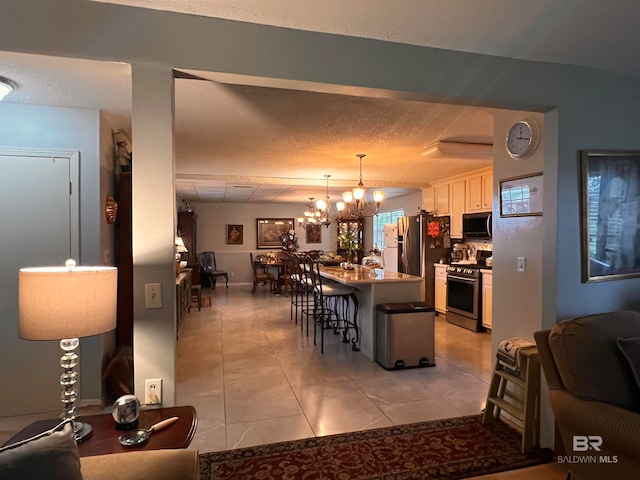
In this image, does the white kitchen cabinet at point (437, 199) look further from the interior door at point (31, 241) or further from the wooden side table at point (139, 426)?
the wooden side table at point (139, 426)

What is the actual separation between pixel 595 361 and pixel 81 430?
7.37 feet

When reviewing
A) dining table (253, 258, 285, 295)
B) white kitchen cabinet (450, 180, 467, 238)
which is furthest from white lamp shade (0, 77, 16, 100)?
dining table (253, 258, 285, 295)

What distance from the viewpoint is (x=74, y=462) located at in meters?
0.96

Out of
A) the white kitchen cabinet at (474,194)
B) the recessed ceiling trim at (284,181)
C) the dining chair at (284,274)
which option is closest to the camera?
the white kitchen cabinet at (474,194)

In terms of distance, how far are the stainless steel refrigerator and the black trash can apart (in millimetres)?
2413

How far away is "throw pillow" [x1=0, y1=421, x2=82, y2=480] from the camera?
2.82ft

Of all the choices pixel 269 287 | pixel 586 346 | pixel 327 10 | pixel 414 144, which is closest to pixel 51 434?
pixel 327 10

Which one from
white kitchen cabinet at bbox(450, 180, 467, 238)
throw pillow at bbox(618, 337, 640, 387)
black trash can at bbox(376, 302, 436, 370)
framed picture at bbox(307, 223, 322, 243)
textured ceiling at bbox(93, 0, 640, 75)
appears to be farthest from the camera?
framed picture at bbox(307, 223, 322, 243)

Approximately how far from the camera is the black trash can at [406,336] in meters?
3.65

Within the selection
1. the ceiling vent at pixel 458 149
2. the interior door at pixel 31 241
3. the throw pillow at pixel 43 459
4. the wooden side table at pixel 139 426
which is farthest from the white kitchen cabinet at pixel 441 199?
the throw pillow at pixel 43 459

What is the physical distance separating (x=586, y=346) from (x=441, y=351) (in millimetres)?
2673

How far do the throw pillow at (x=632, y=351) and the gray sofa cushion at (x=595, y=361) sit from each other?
0.07 feet

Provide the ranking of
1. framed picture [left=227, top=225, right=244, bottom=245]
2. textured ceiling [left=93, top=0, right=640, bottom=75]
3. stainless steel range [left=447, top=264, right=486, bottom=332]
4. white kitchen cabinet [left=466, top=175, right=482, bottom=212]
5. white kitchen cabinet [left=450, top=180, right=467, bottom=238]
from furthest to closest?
framed picture [left=227, top=225, right=244, bottom=245]
white kitchen cabinet [left=450, top=180, right=467, bottom=238]
white kitchen cabinet [left=466, top=175, right=482, bottom=212]
stainless steel range [left=447, top=264, right=486, bottom=332]
textured ceiling [left=93, top=0, right=640, bottom=75]

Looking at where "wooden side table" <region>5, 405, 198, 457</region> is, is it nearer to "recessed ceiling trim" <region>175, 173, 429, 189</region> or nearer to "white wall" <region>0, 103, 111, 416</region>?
"white wall" <region>0, 103, 111, 416</region>
